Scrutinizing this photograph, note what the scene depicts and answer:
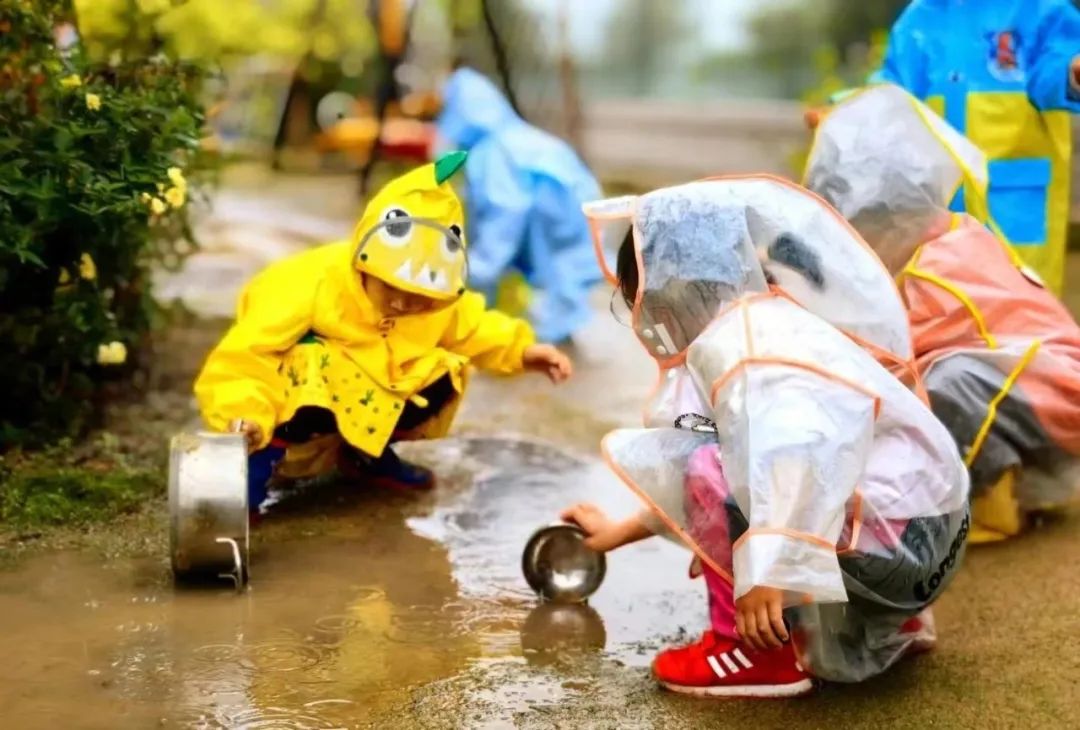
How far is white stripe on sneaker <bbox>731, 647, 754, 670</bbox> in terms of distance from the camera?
2.92 m

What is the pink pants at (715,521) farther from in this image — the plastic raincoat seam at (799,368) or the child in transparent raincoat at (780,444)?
the plastic raincoat seam at (799,368)

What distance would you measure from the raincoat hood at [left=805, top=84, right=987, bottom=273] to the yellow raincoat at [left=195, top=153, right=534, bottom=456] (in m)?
0.95

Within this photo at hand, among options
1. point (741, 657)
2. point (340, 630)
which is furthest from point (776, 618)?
point (340, 630)

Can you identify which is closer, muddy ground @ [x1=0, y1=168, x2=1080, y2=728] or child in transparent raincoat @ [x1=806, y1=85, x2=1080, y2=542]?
muddy ground @ [x1=0, y1=168, x2=1080, y2=728]

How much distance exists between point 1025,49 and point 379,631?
8.79 ft

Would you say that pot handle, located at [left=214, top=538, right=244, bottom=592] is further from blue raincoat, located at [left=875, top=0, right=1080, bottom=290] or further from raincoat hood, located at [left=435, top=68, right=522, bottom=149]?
raincoat hood, located at [left=435, top=68, right=522, bottom=149]

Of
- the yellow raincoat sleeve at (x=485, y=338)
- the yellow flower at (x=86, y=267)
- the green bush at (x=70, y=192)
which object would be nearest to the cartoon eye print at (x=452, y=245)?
the yellow raincoat sleeve at (x=485, y=338)

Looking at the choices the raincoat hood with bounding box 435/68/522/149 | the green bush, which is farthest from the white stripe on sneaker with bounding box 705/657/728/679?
the raincoat hood with bounding box 435/68/522/149

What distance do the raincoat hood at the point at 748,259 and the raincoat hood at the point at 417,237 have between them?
0.87 metres

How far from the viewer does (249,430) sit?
3604 mm

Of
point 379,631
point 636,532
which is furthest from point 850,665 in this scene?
point 379,631

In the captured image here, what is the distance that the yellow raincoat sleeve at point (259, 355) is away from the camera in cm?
365

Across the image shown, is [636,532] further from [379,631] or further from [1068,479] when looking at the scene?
[1068,479]

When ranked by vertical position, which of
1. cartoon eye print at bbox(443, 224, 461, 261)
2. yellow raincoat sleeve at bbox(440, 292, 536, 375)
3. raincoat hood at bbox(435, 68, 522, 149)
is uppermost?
raincoat hood at bbox(435, 68, 522, 149)
